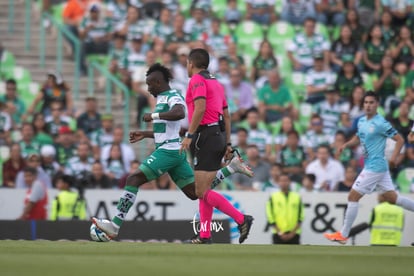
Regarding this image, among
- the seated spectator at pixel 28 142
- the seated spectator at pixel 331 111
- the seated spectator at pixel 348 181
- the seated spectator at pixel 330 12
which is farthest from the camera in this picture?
the seated spectator at pixel 330 12

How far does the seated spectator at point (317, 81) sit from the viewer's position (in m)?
23.7

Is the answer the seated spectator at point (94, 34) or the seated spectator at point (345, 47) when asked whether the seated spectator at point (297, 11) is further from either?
the seated spectator at point (94, 34)

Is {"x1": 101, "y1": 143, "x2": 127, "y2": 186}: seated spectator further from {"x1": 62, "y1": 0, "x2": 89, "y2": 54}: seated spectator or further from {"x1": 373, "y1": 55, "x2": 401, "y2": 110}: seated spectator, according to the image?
{"x1": 373, "y1": 55, "x2": 401, "y2": 110}: seated spectator

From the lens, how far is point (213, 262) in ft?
33.7

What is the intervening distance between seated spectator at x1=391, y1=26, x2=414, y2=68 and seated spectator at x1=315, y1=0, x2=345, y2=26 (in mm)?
1398

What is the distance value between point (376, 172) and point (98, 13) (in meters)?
10.7

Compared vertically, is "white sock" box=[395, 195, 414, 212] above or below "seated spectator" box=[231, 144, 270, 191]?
below

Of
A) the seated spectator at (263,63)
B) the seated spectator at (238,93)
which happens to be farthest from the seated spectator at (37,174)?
the seated spectator at (263,63)

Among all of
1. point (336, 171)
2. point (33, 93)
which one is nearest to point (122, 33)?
point (33, 93)

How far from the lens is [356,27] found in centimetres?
2516

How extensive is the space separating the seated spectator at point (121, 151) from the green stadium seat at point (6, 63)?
10.9 ft

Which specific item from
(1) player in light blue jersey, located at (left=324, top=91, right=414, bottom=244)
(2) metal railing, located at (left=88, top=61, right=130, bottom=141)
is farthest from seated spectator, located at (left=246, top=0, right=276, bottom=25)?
(1) player in light blue jersey, located at (left=324, top=91, right=414, bottom=244)

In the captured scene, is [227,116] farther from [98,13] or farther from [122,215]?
[98,13]

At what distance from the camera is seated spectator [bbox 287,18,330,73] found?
24.5 m
